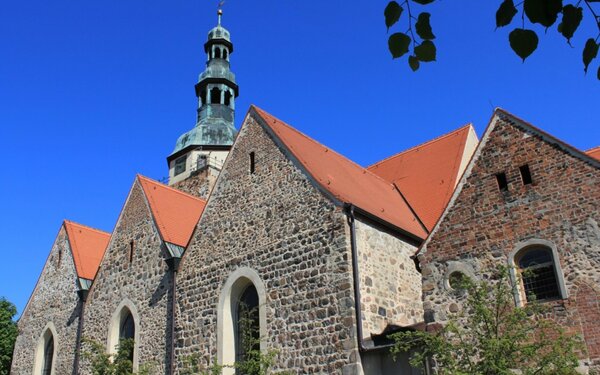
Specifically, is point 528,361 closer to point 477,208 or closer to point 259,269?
point 477,208

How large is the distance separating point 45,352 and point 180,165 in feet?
46.2

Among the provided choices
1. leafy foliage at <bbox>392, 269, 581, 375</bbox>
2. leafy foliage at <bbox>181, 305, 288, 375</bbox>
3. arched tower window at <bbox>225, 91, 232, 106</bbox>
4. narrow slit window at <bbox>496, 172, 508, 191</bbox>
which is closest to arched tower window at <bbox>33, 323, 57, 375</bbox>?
leafy foliage at <bbox>181, 305, 288, 375</bbox>

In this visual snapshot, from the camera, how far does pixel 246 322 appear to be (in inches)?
557

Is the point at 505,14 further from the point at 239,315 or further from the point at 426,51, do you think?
the point at 239,315

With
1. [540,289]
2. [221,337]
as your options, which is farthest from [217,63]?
[540,289]

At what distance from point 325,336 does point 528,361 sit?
436cm

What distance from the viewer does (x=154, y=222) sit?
1838 centimetres

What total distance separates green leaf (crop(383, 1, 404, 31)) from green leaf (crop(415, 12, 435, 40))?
127 mm

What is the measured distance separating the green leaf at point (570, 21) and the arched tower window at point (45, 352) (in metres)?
20.5

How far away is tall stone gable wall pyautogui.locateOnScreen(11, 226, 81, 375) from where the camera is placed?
19.7 m

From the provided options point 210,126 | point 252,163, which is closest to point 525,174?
point 252,163

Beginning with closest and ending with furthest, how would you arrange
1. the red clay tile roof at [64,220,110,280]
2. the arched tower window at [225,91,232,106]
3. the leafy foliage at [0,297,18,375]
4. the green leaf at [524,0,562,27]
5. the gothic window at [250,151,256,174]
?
1. the green leaf at [524,0,562,27]
2. the gothic window at [250,151,256,174]
3. the red clay tile roof at [64,220,110,280]
4. the leafy foliage at [0,297,18,375]
5. the arched tower window at [225,91,232,106]

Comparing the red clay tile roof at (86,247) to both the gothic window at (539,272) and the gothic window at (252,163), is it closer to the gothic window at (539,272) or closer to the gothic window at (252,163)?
the gothic window at (252,163)

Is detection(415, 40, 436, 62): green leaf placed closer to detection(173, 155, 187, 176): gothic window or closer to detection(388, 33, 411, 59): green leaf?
detection(388, 33, 411, 59): green leaf
